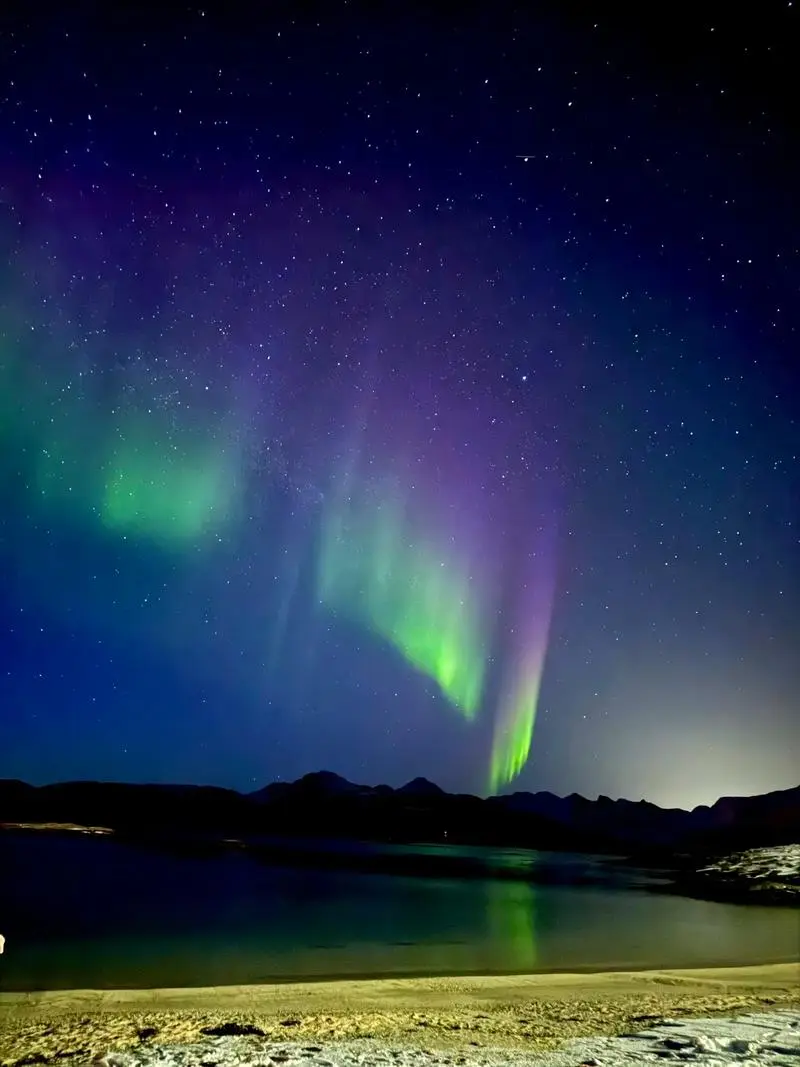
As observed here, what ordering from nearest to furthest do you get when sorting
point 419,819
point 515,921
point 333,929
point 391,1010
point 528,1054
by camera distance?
point 528,1054
point 391,1010
point 333,929
point 515,921
point 419,819

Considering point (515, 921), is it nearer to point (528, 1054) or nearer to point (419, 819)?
point (528, 1054)

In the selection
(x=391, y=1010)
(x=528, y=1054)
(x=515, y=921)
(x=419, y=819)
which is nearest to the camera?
(x=528, y=1054)

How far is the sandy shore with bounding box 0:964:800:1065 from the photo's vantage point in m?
12.0

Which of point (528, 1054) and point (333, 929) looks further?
point (333, 929)

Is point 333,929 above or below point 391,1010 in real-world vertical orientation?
below

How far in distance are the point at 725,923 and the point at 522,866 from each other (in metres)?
48.4

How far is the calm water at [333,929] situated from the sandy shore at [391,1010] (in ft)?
8.34

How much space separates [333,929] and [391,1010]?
15.1 m

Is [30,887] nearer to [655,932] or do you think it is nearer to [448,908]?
[448,908]

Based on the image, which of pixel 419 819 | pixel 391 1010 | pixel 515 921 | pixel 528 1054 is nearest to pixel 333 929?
pixel 515 921

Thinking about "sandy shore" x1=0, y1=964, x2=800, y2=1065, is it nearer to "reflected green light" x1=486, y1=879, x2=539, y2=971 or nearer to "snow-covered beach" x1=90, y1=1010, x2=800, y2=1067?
"snow-covered beach" x1=90, y1=1010, x2=800, y2=1067

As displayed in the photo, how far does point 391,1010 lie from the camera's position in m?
14.7

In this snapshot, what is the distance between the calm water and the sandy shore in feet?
8.34

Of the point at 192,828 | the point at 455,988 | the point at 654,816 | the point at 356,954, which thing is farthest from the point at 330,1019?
the point at 654,816
